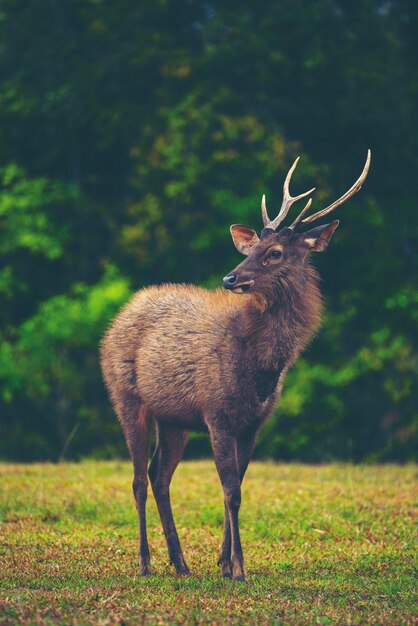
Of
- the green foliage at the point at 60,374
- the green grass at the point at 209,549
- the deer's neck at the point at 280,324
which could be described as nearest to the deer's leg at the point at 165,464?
the green grass at the point at 209,549

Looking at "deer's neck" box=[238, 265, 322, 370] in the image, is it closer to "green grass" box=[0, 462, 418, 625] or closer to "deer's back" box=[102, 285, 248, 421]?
"deer's back" box=[102, 285, 248, 421]

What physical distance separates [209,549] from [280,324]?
2439mm

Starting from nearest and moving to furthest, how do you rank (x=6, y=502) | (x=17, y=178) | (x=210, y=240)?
1. (x=6, y=502)
2. (x=210, y=240)
3. (x=17, y=178)

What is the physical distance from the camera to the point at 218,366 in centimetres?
819

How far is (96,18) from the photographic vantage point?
23.7 metres

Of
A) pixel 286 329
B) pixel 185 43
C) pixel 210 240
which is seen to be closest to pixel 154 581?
pixel 286 329

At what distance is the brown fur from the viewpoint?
8070 mm

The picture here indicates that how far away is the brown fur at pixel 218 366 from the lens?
8.07 m

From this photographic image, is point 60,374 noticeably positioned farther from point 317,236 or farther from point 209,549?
point 317,236

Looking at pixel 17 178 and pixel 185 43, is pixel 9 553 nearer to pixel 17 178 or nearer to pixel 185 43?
pixel 17 178

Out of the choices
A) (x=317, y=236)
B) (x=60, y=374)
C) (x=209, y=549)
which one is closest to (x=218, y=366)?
(x=317, y=236)

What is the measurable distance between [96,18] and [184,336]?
16816 mm

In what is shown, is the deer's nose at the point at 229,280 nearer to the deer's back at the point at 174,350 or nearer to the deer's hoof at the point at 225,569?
the deer's back at the point at 174,350

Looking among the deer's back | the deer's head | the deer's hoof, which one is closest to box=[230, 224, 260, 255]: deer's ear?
the deer's head
